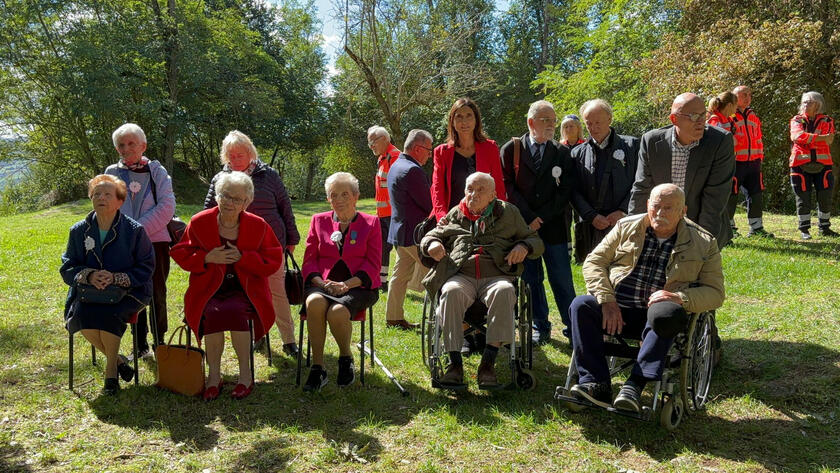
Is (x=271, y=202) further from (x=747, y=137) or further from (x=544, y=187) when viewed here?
(x=747, y=137)

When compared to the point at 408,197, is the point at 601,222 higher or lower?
lower

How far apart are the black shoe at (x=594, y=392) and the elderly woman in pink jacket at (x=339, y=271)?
63.2 inches

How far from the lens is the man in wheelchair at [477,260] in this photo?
4004mm

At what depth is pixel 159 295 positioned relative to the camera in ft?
16.0

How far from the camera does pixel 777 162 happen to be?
1488 cm

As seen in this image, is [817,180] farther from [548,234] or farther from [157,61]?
[157,61]

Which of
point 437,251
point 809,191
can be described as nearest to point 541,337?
point 437,251

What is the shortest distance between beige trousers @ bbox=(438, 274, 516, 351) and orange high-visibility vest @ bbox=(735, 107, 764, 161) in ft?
19.4

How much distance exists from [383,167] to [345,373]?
337cm

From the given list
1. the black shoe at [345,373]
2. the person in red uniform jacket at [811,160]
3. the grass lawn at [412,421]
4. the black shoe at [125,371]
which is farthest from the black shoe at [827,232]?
the black shoe at [125,371]

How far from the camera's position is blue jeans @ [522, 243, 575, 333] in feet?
16.5

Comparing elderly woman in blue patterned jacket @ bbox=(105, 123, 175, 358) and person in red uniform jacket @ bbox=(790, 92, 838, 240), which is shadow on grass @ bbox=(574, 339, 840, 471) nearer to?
elderly woman in blue patterned jacket @ bbox=(105, 123, 175, 358)

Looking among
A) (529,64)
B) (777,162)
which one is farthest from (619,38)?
(529,64)

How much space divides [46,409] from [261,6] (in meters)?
29.6
